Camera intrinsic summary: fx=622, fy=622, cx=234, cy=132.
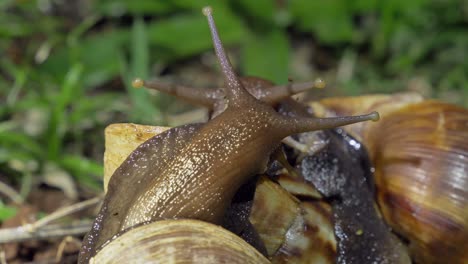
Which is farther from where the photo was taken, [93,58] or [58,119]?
[93,58]

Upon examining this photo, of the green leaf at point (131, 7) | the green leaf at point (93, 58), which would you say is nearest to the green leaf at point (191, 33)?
the green leaf at point (131, 7)

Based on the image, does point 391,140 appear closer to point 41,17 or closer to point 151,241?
point 151,241

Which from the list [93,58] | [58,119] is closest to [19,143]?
[58,119]

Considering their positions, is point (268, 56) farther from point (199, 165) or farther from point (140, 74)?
point (199, 165)

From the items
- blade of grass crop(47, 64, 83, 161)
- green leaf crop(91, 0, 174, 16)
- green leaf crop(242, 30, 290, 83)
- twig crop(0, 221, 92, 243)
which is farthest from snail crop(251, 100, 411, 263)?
green leaf crop(91, 0, 174, 16)

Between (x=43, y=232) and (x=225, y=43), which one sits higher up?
(x=225, y=43)

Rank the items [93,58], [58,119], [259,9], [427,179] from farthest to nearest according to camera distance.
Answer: [259,9] < [93,58] < [58,119] < [427,179]

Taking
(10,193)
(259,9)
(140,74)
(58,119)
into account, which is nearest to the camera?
(10,193)
